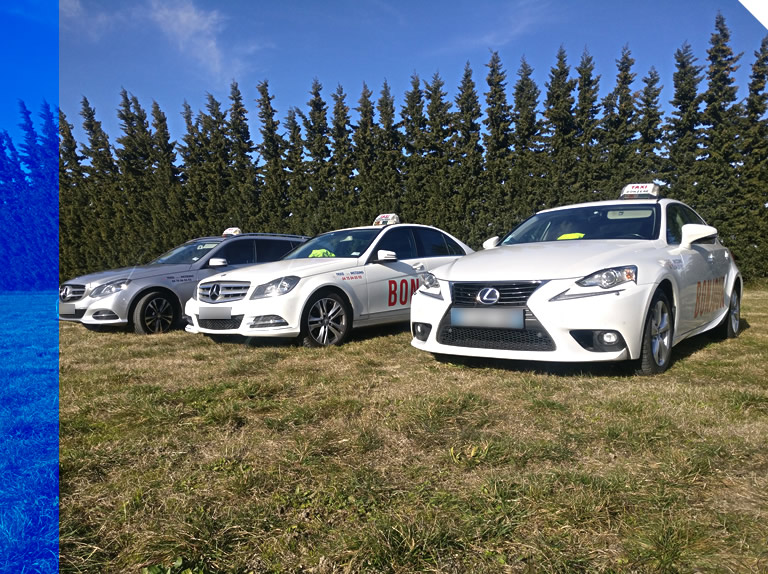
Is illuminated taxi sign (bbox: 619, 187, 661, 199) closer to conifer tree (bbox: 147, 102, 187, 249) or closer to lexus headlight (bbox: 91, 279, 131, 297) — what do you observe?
lexus headlight (bbox: 91, 279, 131, 297)

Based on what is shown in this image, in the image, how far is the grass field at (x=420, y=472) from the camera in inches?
72.3

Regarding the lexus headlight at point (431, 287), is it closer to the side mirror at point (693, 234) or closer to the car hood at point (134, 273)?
the side mirror at point (693, 234)

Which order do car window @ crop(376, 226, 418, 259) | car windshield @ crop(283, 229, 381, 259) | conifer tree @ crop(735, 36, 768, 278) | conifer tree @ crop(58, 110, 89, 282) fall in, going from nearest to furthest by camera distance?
car windshield @ crop(283, 229, 381, 259) < car window @ crop(376, 226, 418, 259) < conifer tree @ crop(735, 36, 768, 278) < conifer tree @ crop(58, 110, 89, 282)

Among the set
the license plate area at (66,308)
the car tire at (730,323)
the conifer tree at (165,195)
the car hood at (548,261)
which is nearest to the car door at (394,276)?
the car hood at (548,261)

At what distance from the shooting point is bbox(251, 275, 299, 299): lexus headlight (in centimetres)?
587

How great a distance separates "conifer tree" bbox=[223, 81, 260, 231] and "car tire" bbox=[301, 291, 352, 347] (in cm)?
1071

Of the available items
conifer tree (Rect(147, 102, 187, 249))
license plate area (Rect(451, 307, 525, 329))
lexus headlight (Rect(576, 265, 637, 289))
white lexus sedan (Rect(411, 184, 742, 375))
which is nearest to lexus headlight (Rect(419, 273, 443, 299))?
white lexus sedan (Rect(411, 184, 742, 375))

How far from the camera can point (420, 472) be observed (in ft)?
8.18

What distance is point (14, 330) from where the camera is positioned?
840 cm

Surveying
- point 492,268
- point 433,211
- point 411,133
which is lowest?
point 492,268

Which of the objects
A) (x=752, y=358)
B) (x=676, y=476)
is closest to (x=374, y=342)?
(x=752, y=358)

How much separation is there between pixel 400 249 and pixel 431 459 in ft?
15.1

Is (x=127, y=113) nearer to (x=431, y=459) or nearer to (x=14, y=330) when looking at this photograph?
(x=14, y=330)

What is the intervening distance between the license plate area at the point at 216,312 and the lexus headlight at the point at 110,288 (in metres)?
1.92
